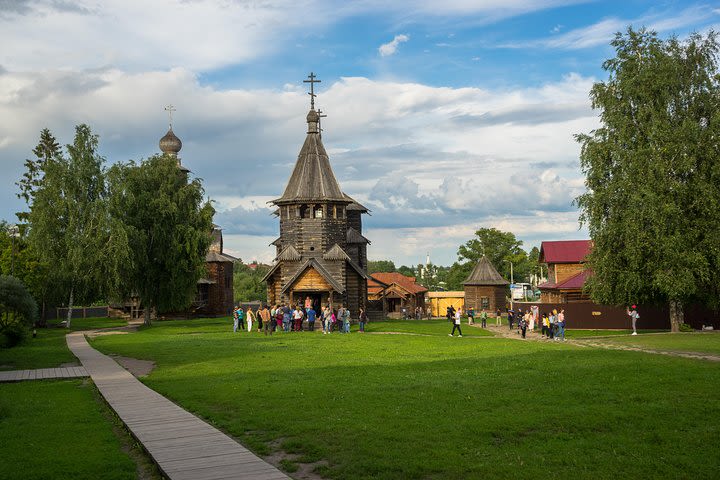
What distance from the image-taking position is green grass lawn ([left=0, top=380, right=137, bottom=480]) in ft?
33.4

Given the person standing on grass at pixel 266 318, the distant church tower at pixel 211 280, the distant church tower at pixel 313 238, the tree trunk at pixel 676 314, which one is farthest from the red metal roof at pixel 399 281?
the tree trunk at pixel 676 314

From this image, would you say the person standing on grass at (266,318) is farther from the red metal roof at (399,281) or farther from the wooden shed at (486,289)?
the wooden shed at (486,289)

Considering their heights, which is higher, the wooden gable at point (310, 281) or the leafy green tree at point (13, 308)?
the wooden gable at point (310, 281)

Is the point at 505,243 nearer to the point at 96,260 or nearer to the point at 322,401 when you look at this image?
the point at 96,260

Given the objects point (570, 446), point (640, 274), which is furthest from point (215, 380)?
point (640, 274)

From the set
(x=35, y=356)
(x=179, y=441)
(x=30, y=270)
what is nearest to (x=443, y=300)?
(x=30, y=270)

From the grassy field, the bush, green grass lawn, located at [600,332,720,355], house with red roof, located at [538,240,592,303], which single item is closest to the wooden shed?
house with red roof, located at [538,240,592,303]

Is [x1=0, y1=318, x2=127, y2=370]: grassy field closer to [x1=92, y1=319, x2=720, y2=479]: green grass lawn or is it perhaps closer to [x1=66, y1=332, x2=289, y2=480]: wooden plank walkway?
[x1=92, y1=319, x2=720, y2=479]: green grass lawn

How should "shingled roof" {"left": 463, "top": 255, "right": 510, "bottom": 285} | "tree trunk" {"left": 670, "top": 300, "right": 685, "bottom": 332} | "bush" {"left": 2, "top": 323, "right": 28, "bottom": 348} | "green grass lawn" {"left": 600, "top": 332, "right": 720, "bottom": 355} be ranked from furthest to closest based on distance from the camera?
"shingled roof" {"left": 463, "top": 255, "right": 510, "bottom": 285}
"tree trunk" {"left": 670, "top": 300, "right": 685, "bottom": 332}
"bush" {"left": 2, "top": 323, "right": 28, "bottom": 348}
"green grass lawn" {"left": 600, "top": 332, "right": 720, "bottom": 355}

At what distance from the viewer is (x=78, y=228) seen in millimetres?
50094

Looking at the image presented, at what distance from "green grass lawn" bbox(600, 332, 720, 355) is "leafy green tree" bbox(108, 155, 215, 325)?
30.5 meters

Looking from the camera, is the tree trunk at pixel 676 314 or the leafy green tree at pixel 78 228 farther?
the leafy green tree at pixel 78 228

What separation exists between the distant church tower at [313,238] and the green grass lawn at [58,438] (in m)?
34.3

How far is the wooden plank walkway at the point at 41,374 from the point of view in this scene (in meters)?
20.9
